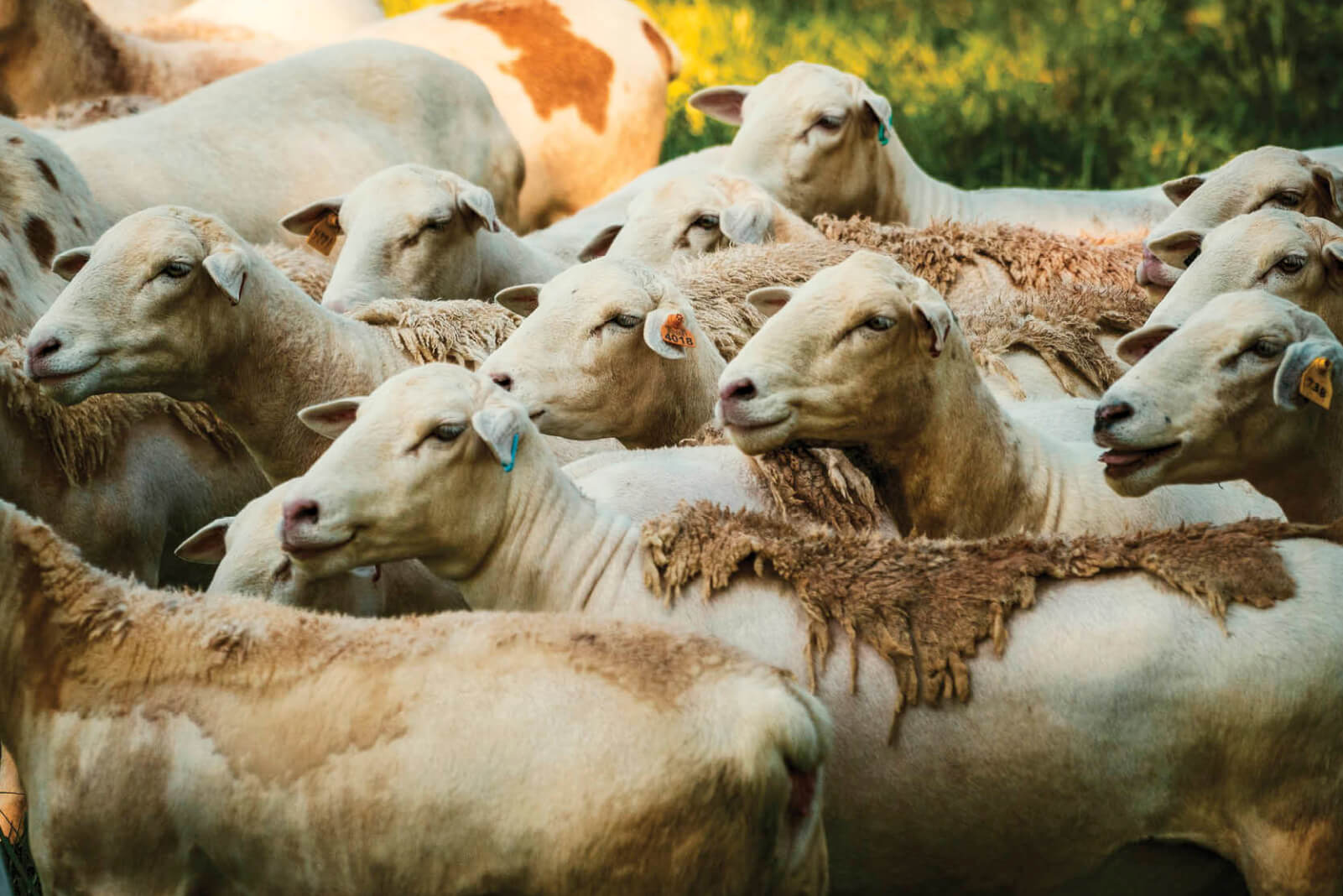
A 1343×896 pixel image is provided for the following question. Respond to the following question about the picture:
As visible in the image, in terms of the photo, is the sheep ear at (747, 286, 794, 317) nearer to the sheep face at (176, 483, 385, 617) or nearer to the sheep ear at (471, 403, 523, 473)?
the sheep ear at (471, 403, 523, 473)

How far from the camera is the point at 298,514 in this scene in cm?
372

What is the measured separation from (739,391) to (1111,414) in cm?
81

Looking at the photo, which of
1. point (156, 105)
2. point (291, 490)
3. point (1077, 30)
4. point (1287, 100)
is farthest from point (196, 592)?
point (1077, 30)

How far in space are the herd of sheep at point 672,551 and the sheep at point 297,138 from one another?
882mm

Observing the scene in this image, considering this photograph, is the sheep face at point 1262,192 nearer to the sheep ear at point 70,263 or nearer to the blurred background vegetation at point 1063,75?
the sheep ear at point 70,263

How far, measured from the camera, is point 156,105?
28.1 ft

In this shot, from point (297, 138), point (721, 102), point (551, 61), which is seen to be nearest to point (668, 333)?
point (721, 102)

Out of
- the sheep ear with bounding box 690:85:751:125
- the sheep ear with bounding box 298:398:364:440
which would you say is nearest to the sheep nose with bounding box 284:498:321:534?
the sheep ear with bounding box 298:398:364:440

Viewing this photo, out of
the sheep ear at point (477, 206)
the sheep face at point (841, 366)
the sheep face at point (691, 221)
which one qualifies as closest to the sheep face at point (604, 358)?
the sheep face at point (841, 366)

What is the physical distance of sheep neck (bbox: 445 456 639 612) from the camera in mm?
3889

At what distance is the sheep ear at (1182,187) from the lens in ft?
20.6

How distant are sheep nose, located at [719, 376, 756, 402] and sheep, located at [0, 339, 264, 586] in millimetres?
1685

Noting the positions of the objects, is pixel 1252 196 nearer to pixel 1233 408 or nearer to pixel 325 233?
pixel 1233 408

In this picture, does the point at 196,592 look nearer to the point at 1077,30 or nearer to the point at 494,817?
the point at 494,817
